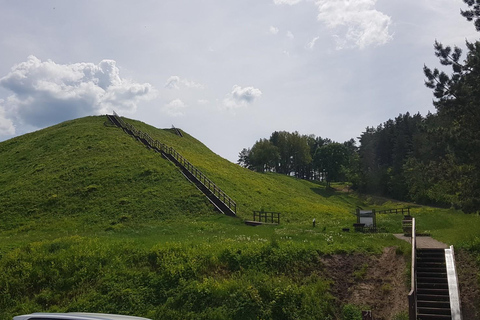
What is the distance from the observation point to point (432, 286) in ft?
48.2

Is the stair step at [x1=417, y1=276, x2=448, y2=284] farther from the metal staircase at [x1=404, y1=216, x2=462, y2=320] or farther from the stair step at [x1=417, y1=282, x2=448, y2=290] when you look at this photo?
the stair step at [x1=417, y1=282, x2=448, y2=290]

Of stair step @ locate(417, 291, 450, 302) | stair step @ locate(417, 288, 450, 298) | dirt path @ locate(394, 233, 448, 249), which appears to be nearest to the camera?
stair step @ locate(417, 291, 450, 302)

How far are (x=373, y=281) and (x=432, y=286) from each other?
6.96 feet

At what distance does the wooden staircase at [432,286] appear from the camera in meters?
13.3

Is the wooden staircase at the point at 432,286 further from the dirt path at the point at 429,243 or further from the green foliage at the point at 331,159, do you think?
the green foliage at the point at 331,159

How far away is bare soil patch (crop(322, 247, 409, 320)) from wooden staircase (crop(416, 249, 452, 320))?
0.52 m

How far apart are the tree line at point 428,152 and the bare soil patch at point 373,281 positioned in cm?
506

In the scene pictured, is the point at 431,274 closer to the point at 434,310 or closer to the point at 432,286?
the point at 432,286

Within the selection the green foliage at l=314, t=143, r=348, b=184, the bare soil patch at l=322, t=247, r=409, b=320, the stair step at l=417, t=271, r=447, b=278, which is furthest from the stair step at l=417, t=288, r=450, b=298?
the green foliage at l=314, t=143, r=348, b=184

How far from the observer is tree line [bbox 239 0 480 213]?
18.2 meters

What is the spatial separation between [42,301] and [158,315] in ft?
16.2

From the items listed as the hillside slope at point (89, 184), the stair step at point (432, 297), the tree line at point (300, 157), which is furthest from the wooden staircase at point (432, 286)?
the tree line at point (300, 157)

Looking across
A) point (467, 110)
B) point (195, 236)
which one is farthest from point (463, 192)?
point (195, 236)

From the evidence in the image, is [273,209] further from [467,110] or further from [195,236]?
[467,110]
